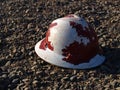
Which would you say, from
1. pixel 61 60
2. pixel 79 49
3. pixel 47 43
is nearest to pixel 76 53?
pixel 79 49

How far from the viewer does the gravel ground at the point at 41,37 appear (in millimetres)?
5172

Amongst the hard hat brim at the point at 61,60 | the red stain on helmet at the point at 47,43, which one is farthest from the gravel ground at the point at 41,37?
the red stain on helmet at the point at 47,43

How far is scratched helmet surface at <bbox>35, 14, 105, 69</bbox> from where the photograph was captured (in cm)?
539

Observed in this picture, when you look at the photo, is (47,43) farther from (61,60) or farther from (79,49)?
(79,49)

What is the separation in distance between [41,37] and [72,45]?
40.0 inches

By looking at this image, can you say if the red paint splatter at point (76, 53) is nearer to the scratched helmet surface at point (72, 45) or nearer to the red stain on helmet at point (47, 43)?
the scratched helmet surface at point (72, 45)

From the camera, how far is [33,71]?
544cm

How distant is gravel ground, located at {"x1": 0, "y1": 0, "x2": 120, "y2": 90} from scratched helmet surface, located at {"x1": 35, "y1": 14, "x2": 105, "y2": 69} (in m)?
0.10

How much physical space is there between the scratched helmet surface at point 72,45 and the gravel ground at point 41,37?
4.1 inches

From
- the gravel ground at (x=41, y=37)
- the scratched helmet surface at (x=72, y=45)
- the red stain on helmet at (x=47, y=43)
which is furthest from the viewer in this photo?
the red stain on helmet at (x=47, y=43)

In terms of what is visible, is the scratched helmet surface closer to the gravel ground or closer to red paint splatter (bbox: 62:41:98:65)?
red paint splatter (bbox: 62:41:98:65)

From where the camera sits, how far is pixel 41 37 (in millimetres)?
6305

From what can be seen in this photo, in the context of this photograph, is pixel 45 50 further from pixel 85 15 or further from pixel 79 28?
pixel 85 15

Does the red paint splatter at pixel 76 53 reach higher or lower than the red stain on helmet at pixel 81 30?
Result: lower
